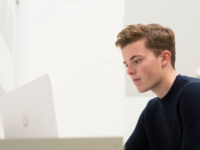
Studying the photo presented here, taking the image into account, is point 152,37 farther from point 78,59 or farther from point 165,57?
point 78,59

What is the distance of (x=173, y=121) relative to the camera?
1.36 m

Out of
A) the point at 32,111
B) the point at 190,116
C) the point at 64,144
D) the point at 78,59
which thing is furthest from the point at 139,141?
the point at 78,59

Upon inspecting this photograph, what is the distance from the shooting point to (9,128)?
120 cm

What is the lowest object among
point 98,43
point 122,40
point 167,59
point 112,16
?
point 167,59

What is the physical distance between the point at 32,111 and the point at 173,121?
1.99ft

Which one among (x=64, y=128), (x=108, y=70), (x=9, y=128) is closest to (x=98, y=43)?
(x=108, y=70)

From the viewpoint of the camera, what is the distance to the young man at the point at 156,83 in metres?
1.35

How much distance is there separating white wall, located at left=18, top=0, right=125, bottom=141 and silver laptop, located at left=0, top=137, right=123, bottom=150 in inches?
69.2

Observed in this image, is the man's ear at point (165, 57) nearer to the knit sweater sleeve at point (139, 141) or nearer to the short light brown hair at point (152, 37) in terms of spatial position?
the short light brown hair at point (152, 37)

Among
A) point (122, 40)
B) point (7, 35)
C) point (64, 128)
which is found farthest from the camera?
point (64, 128)

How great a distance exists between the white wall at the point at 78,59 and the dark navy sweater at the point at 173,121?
35.1 inches

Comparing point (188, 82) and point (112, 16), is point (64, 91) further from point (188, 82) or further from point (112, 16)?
point (188, 82)

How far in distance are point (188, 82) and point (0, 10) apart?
3.86 feet

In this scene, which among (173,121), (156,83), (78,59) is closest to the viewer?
(173,121)
